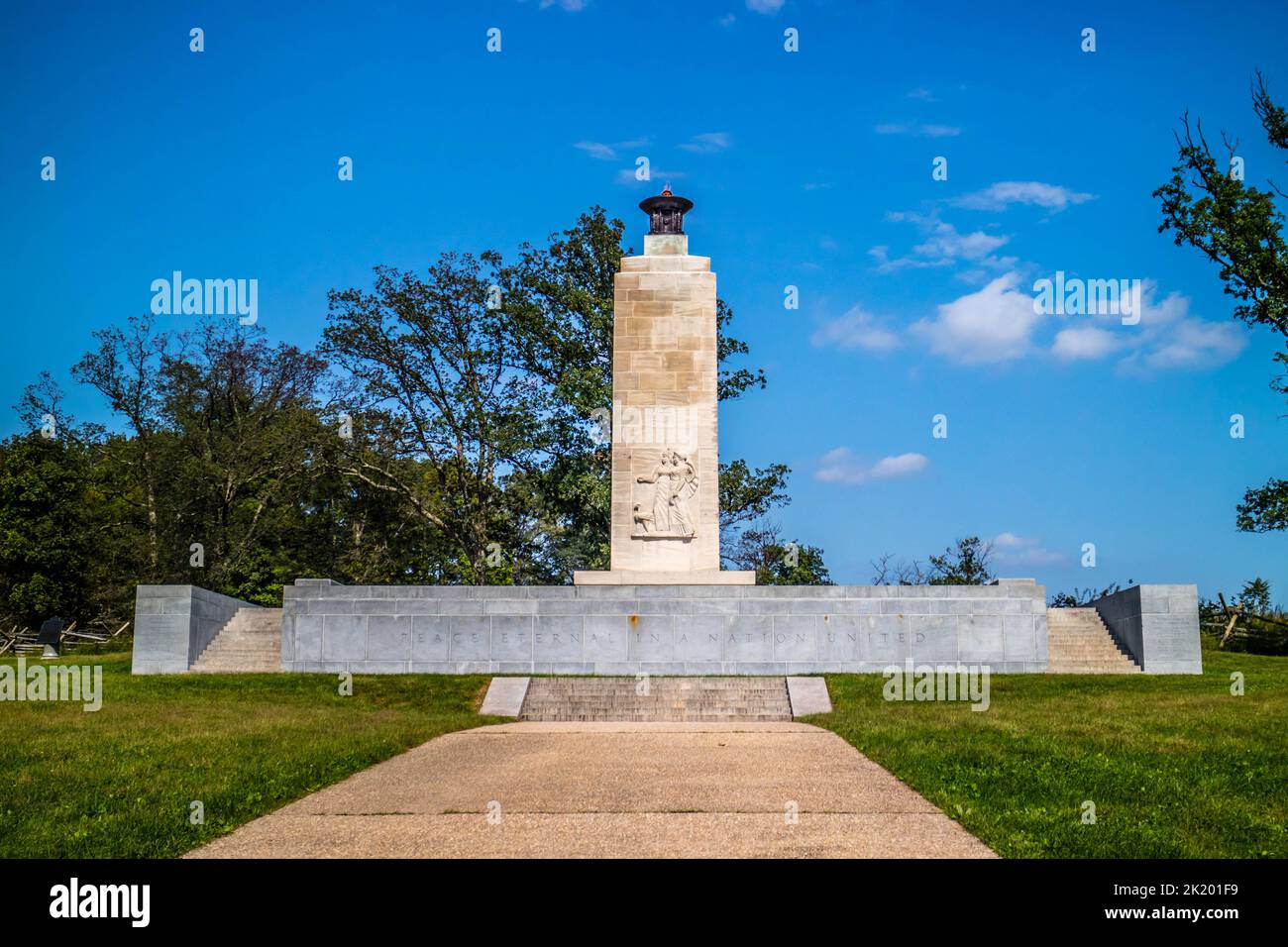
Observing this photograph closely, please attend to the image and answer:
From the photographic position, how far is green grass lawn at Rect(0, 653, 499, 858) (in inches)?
412

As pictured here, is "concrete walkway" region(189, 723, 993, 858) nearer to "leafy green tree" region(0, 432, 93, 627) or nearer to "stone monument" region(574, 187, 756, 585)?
"stone monument" region(574, 187, 756, 585)

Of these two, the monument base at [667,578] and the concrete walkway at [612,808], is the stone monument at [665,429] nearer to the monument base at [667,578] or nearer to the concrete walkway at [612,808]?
the monument base at [667,578]

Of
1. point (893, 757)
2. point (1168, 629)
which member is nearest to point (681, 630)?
point (1168, 629)

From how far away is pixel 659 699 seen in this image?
24.0 m

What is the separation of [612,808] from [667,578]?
18.7m

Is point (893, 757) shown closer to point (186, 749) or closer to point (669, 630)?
point (186, 749)

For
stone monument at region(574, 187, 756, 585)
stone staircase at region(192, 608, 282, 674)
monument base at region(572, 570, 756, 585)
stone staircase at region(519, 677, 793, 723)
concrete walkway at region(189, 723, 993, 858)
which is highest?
stone monument at region(574, 187, 756, 585)

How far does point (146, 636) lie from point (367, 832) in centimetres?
2018

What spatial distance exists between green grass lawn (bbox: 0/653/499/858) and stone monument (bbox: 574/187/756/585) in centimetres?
674

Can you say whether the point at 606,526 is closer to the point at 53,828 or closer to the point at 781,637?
the point at 781,637

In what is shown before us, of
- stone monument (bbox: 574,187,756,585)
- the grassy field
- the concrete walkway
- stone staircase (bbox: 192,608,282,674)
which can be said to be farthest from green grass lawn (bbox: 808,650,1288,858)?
stone staircase (bbox: 192,608,282,674)

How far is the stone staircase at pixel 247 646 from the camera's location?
2888 centimetres

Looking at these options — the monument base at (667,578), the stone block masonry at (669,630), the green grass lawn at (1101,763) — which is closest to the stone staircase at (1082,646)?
the stone block masonry at (669,630)
